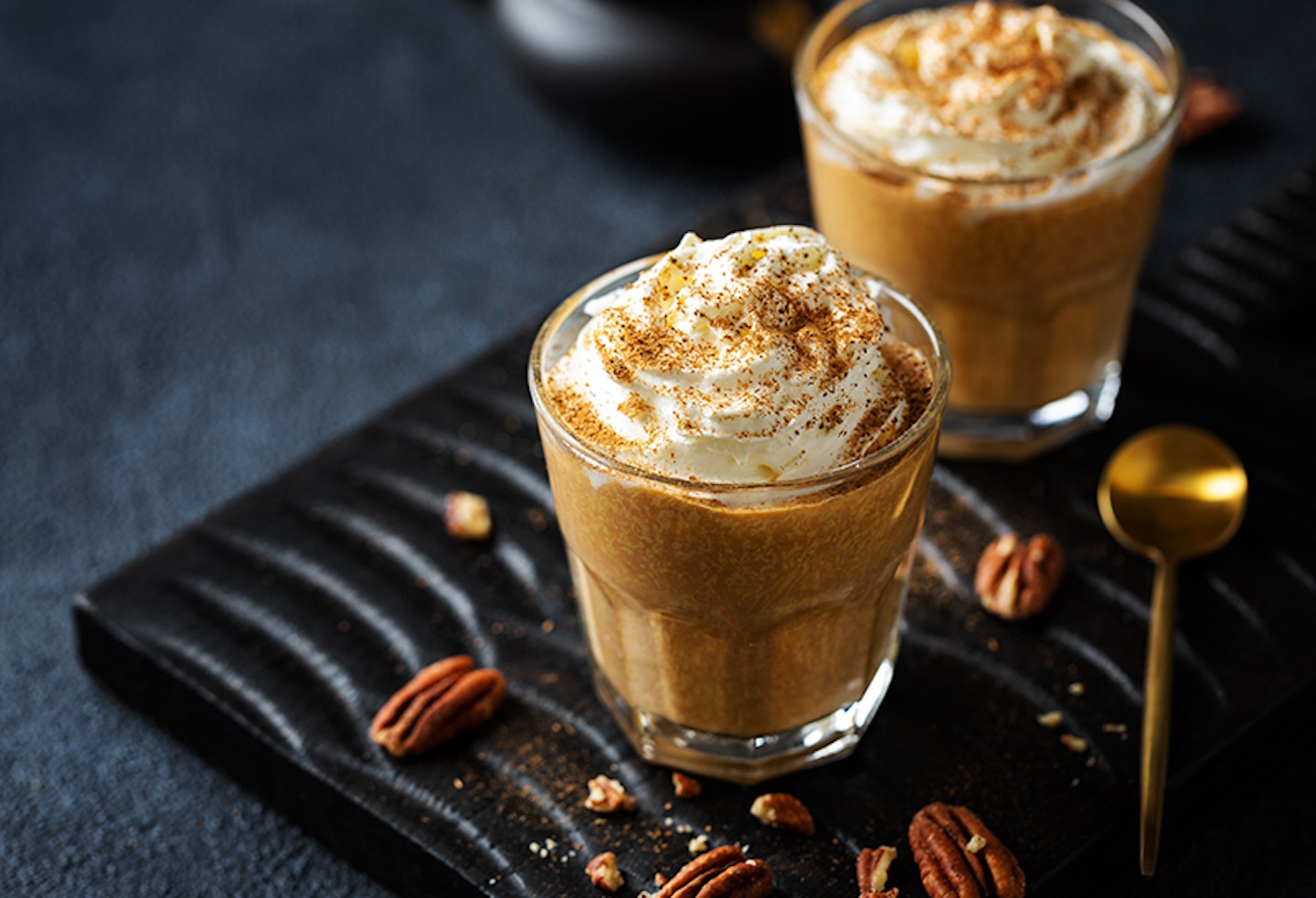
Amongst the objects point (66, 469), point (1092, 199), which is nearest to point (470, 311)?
point (66, 469)

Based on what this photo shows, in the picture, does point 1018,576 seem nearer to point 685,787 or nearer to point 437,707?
point 685,787

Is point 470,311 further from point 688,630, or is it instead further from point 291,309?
point 688,630

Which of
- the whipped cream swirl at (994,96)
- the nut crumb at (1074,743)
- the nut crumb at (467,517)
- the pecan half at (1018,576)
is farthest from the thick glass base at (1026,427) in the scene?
the nut crumb at (467,517)

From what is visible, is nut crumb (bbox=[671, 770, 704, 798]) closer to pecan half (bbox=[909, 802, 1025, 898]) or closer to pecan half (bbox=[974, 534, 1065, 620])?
pecan half (bbox=[909, 802, 1025, 898])

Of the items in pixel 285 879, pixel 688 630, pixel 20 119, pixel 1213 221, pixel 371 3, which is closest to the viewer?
pixel 688 630

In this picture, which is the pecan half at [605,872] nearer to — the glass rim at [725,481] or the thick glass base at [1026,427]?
the glass rim at [725,481]

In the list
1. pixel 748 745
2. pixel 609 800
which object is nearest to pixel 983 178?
pixel 748 745

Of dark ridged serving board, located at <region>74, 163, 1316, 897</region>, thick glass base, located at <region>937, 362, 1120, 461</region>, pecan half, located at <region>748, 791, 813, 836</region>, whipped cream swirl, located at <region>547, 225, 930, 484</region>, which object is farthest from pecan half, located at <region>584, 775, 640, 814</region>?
thick glass base, located at <region>937, 362, 1120, 461</region>
